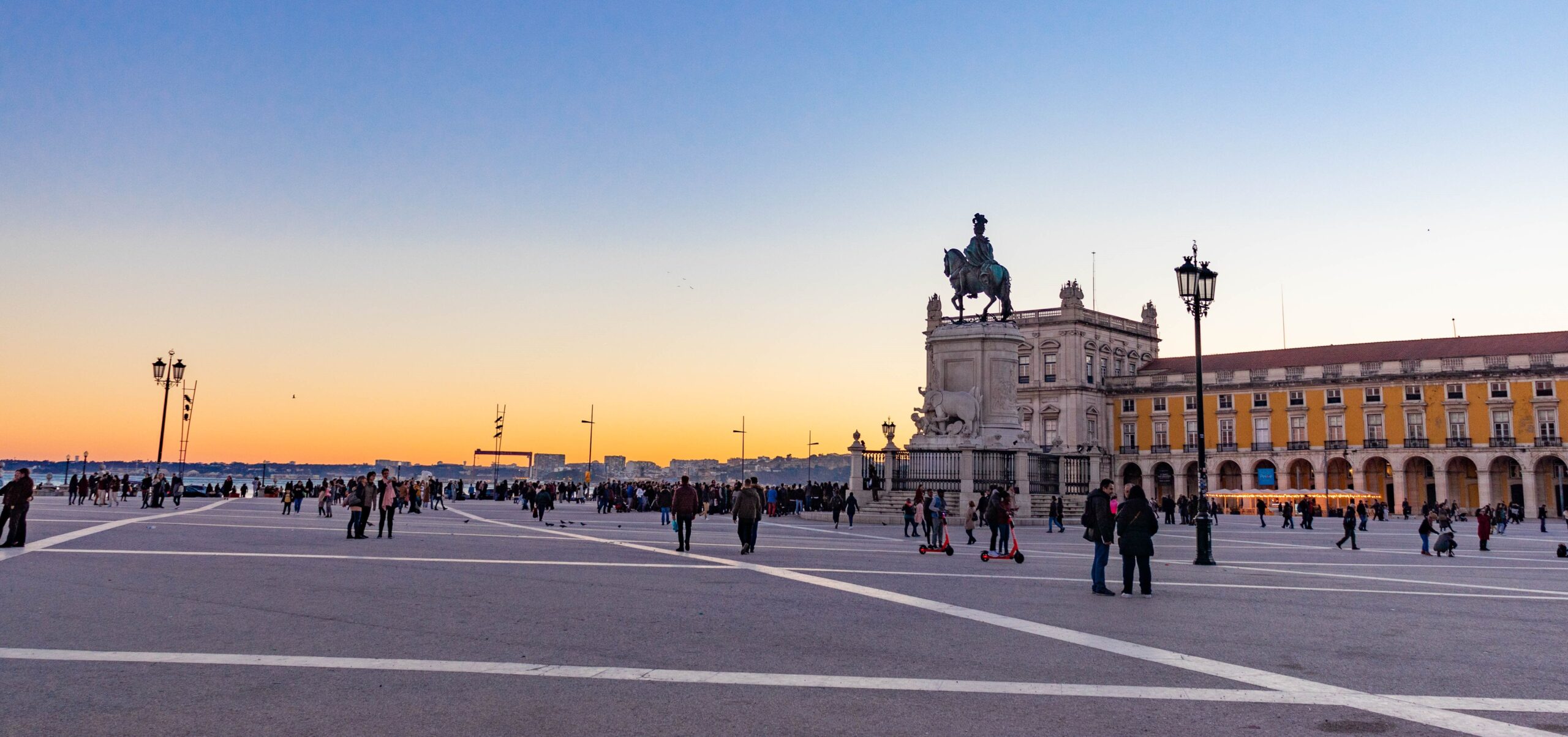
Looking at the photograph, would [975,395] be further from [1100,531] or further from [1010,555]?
[1100,531]

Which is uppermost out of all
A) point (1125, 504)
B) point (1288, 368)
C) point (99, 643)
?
point (1288, 368)

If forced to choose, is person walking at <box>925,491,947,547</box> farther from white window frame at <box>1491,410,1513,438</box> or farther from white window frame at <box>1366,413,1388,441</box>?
white window frame at <box>1366,413,1388,441</box>

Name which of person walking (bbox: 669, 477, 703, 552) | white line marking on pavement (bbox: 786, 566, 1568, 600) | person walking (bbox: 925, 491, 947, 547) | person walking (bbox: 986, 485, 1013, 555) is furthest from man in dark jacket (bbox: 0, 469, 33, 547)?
person walking (bbox: 986, 485, 1013, 555)

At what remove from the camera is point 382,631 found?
8.23m

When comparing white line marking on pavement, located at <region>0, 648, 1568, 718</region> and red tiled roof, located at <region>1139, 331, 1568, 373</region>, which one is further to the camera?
red tiled roof, located at <region>1139, 331, 1568, 373</region>

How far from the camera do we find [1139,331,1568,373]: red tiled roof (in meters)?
69.8

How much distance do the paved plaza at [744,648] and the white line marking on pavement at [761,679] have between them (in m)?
0.03

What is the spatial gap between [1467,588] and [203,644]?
14.1 metres

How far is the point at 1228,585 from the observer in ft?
43.2

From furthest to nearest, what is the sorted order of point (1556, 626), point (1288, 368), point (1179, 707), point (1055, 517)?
point (1288, 368)
point (1055, 517)
point (1556, 626)
point (1179, 707)

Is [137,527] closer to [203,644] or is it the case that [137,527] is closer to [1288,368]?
[203,644]

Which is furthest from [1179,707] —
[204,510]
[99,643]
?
[204,510]

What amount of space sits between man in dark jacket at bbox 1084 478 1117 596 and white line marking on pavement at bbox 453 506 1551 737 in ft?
7.02

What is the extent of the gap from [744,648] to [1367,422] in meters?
78.4
